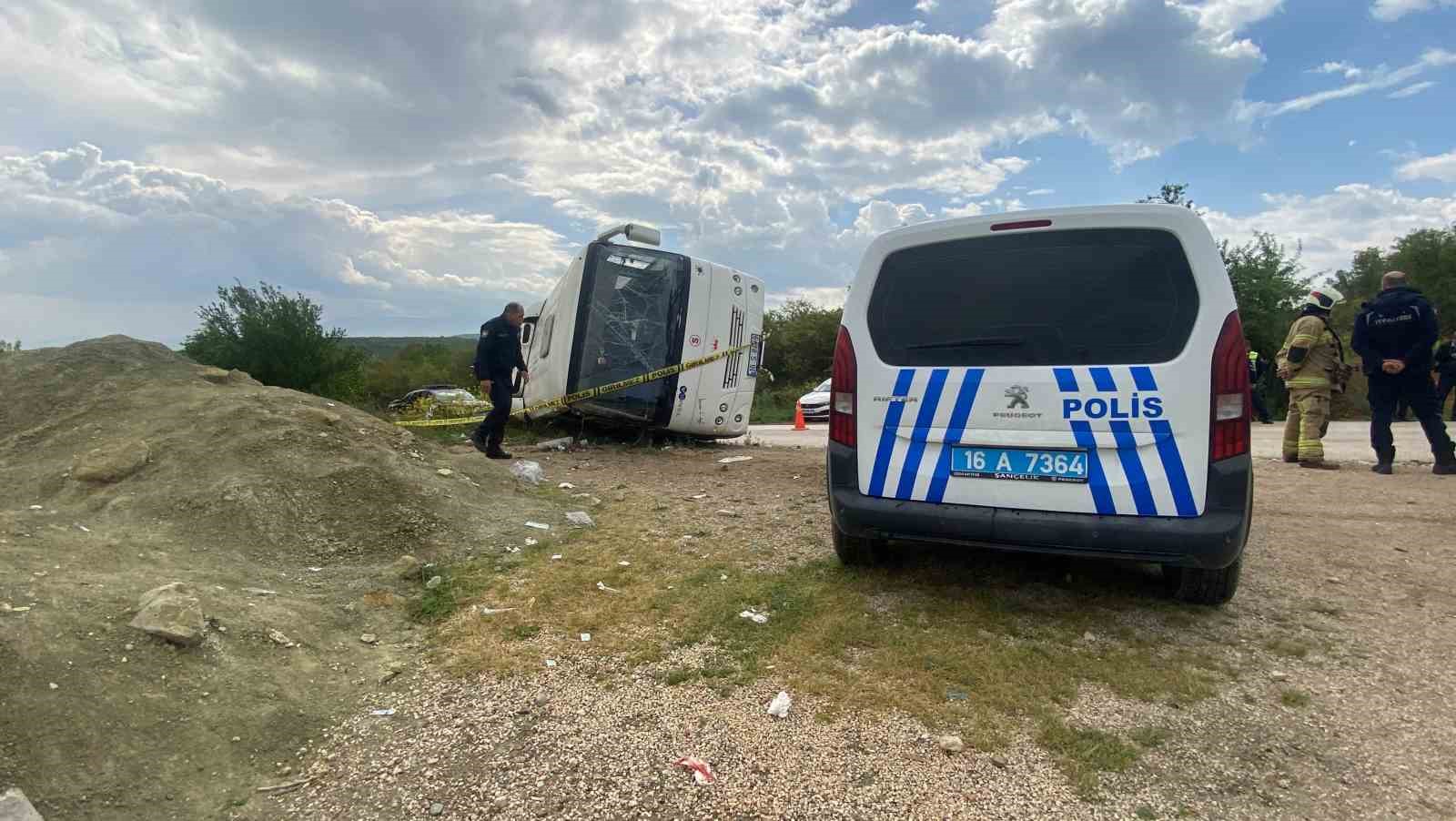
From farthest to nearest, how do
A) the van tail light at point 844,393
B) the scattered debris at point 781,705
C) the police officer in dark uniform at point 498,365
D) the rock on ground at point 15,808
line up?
1. the police officer in dark uniform at point 498,365
2. the van tail light at point 844,393
3. the scattered debris at point 781,705
4. the rock on ground at point 15,808

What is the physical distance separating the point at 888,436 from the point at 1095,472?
2.97ft

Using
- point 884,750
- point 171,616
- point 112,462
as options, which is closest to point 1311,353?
point 884,750

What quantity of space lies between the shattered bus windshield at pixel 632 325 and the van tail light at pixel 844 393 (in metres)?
6.13

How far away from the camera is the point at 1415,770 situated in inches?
91.5

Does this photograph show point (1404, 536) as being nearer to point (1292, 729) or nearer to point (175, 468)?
point (1292, 729)

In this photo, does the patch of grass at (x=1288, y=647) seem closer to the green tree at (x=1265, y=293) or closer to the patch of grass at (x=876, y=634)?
the patch of grass at (x=876, y=634)

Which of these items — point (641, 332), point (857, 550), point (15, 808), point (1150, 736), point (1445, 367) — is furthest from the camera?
point (641, 332)

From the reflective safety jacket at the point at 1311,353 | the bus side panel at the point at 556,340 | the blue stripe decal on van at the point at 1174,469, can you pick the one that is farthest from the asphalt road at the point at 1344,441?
the blue stripe decal on van at the point at 1174,469

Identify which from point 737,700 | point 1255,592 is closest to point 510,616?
point 737,700

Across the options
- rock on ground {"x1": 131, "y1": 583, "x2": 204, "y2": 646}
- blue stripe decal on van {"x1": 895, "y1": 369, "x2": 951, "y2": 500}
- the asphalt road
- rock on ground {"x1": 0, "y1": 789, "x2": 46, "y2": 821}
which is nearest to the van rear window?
blue stripe decal on van {"x1": 895, "y1": 369, "x2": 951, "y2": 500}

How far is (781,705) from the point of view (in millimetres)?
2738

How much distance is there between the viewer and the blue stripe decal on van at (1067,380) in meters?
3.28

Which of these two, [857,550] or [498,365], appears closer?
[857,550]

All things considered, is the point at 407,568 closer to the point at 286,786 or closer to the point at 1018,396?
the point at 286,786
